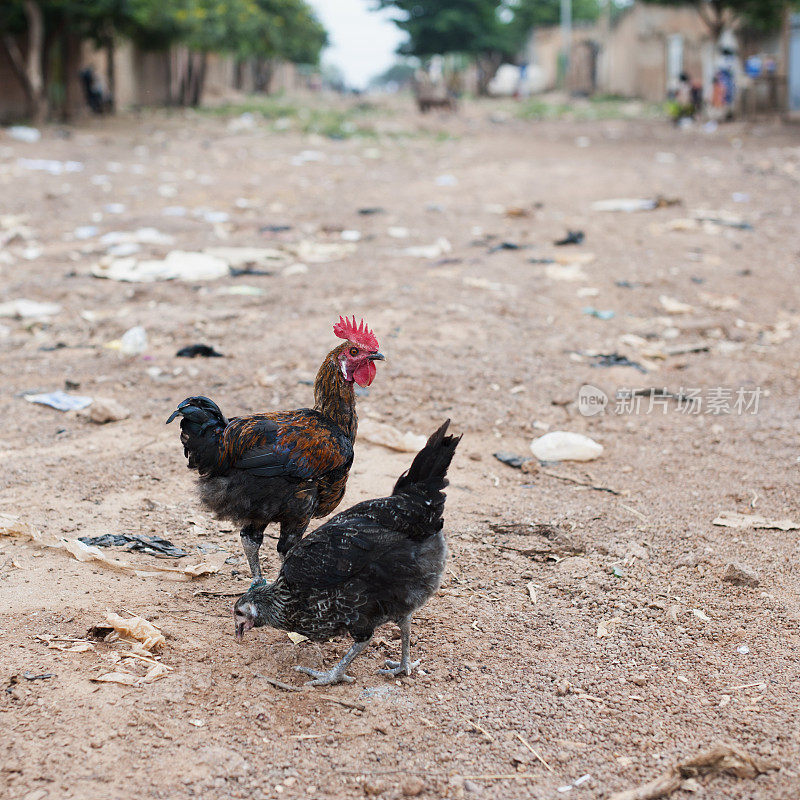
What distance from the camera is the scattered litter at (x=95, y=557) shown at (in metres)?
3.29

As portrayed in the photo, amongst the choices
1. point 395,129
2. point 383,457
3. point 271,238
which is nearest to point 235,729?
point 383,457

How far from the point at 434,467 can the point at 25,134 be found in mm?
14983

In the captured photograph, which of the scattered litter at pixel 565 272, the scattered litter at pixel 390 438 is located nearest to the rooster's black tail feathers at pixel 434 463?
the scattered litter at pixel 390 438

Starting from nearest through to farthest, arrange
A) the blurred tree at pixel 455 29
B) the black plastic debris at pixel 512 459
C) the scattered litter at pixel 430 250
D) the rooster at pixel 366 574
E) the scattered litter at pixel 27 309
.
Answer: the rooster at pixel 366 574 → the black plastic debris at pixel 512 459 → the scattered litter at pixel 27 309 → the scattered litter at pixel 430 250 → the blurred tree at pixel 455 29

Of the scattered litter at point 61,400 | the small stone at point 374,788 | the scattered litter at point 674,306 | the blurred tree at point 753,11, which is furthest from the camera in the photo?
the blurred tree at point 753,11

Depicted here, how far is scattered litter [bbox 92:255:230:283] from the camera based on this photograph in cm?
760

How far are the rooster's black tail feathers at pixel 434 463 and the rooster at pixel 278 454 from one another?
454mm

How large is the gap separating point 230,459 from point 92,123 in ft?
58.8

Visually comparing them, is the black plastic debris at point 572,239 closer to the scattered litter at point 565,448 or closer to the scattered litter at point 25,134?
the scattered litter at point 565,448

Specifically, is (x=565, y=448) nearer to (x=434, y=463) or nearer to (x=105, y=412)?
(x=434, y=463)

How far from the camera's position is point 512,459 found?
4.64 m

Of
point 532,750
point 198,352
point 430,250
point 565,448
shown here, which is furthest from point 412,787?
point 430,250

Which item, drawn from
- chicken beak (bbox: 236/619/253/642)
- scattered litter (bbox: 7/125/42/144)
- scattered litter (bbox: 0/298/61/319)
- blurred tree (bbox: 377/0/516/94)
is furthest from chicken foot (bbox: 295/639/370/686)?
blurred tree (bbox: 377/0/516/94)

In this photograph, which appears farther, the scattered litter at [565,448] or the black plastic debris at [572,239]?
the black plastic debris at [572,239]
